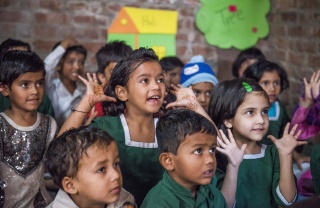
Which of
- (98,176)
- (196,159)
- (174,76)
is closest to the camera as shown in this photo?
(98,176)

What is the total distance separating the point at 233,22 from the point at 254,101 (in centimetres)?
231

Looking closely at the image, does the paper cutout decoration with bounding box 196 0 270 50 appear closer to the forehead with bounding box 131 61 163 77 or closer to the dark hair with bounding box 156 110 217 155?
the forehead with bounding box 131 61 163 77

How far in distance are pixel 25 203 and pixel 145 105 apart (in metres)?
0.81

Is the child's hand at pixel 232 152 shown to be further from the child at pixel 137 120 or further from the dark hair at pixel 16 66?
the dark hair at pixel 16 66

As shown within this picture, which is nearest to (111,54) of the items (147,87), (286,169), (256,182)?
(147,87)

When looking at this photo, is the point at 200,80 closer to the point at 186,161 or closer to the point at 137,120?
the point at 137,120

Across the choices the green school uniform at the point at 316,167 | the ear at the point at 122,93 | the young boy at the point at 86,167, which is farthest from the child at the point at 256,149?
the young boy at the point at 86,167

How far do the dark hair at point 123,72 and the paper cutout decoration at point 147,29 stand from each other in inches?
79.0

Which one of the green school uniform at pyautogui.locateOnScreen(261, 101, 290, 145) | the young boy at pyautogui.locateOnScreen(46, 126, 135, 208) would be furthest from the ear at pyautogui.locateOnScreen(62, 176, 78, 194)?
the green school uniform at pyautogui.locateOnScreen(261, 101, 290, 145)

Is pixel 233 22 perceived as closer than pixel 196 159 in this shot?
No

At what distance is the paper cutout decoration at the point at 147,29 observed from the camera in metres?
4.53

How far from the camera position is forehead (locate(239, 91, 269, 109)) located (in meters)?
2.53

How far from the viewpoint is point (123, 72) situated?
2.49m

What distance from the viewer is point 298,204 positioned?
134 centimetres
